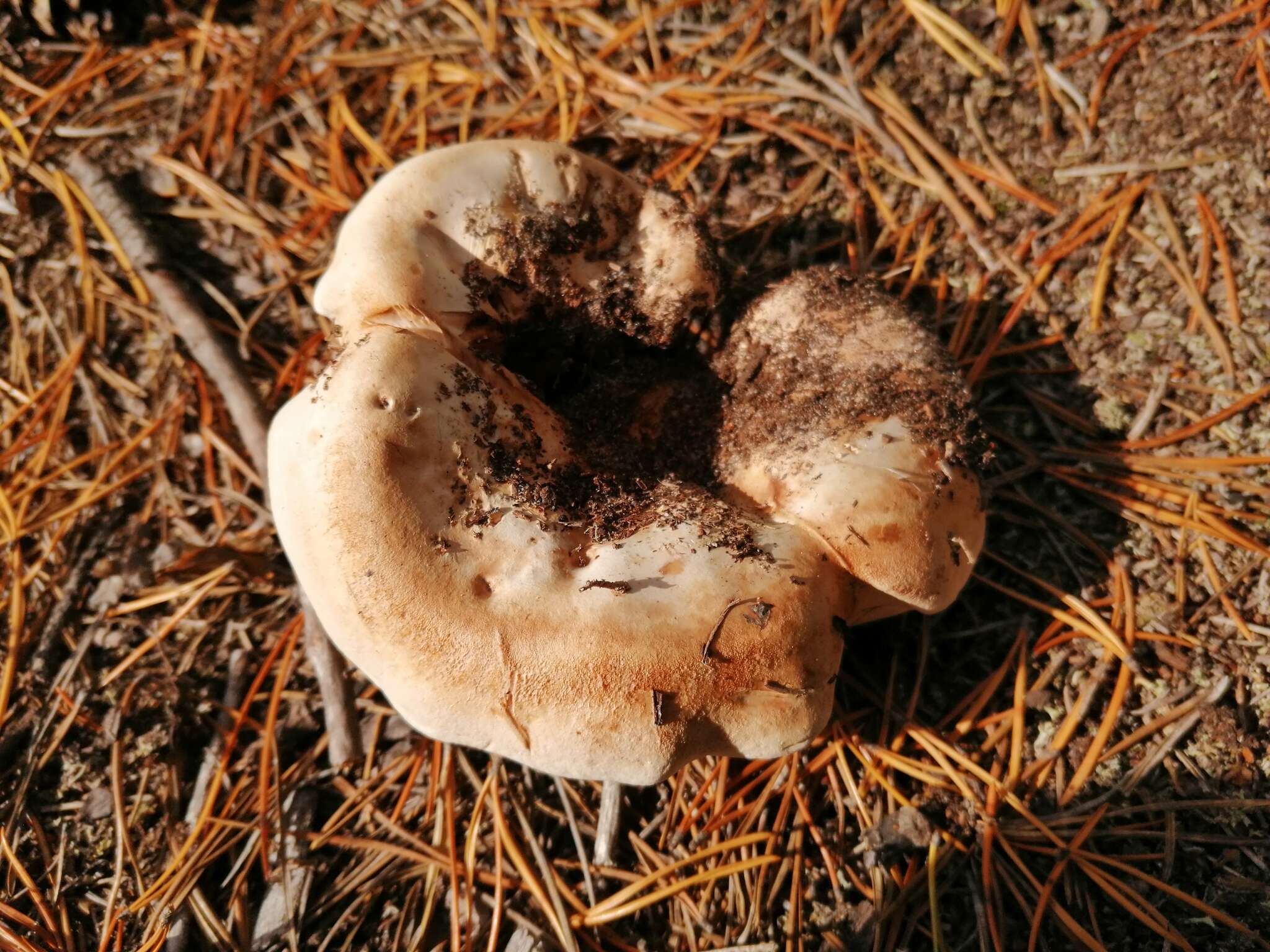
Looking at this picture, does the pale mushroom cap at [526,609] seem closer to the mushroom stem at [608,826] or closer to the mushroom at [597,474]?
the mushroom at [597,474]

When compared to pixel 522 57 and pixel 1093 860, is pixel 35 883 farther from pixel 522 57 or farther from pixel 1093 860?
pixel 522 57

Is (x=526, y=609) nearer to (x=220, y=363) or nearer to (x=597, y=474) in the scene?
(x=597, y=474)

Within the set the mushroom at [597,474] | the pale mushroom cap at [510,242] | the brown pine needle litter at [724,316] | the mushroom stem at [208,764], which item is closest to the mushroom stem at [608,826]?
the brown pine needle litter at [724,316]

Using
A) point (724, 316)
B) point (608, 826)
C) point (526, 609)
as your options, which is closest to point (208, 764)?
point (608, 826)

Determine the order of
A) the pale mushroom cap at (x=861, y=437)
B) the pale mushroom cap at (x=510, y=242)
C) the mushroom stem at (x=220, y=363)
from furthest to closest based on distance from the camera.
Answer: the mushroom stem at (x=220, y=363) → the pale mushroom cap at (x=510, y=242) → the pale mushroom cap at (x=861, y=437)

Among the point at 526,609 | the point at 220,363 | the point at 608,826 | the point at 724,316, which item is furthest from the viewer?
the point at 220,363

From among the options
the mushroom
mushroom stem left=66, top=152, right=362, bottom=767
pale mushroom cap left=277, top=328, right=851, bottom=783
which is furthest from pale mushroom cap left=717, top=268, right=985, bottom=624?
mushroom stem left=66, top=152, right=362, bottom=767
